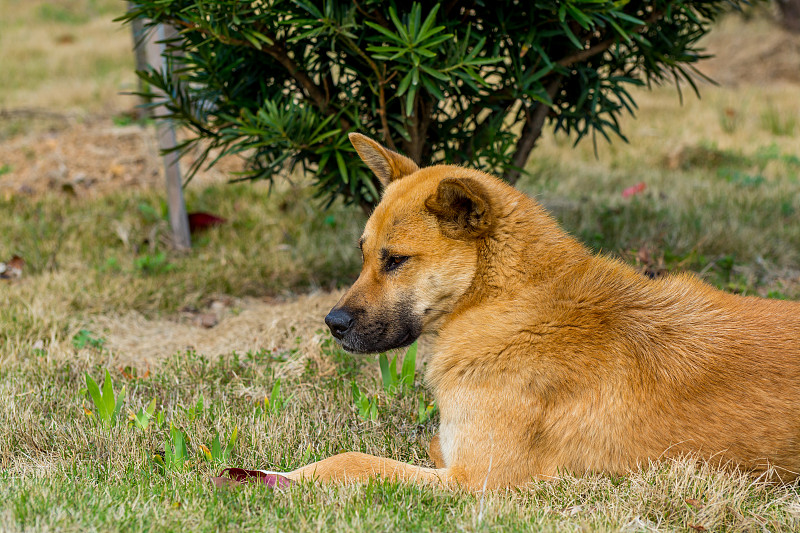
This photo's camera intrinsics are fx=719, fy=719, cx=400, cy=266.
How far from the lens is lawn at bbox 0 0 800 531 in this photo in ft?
9.14

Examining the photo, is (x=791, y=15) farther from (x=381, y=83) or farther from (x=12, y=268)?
(x=12, y=268)

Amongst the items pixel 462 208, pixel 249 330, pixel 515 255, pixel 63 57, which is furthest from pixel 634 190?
pixel 63 57

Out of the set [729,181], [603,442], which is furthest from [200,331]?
[729,181]

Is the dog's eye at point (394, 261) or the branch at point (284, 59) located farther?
the branch at point (284, 59)

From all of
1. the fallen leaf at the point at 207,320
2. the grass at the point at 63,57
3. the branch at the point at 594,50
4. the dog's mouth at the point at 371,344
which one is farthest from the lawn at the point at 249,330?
the grass at the point at 63,57

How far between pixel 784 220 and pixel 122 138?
7952 mm

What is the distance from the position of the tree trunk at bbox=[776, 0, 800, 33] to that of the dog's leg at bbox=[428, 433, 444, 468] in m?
16.3

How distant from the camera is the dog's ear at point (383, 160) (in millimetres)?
3787

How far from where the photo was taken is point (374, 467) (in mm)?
3088

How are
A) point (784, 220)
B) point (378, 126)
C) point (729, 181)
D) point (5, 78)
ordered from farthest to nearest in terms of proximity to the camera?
point (5, 78) < point (729, 181) < point (784, 220) < point (378, 126)

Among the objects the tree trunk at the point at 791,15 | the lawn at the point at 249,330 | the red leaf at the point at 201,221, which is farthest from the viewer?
the tree trunk at the point at 791,15

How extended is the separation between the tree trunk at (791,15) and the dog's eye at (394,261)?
16.3 meters

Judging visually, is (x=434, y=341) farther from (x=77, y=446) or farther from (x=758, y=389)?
(x=77, y=446)

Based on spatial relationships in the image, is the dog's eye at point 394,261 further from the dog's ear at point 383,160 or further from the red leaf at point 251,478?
the red leaf at point 251,478
